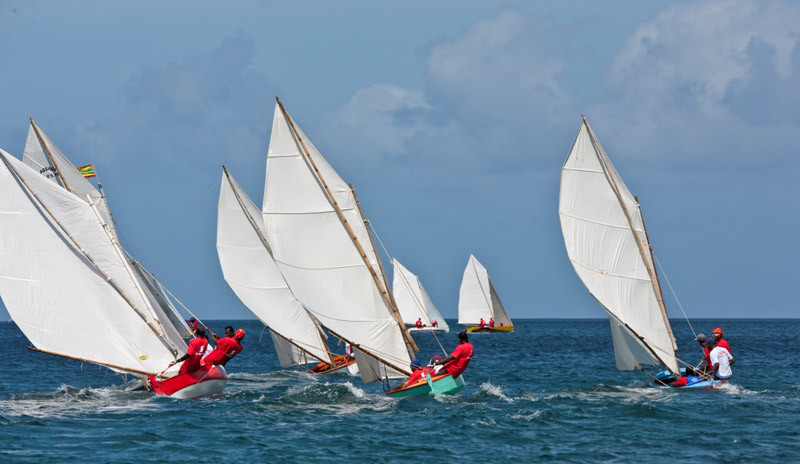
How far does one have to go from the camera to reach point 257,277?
48.8 metres

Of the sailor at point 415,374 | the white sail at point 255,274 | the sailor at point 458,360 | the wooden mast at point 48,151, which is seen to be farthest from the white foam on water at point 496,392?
the wooden mast at point 48,151

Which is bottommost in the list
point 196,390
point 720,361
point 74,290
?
point 196,390

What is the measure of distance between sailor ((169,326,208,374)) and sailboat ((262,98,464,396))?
4.09 metres

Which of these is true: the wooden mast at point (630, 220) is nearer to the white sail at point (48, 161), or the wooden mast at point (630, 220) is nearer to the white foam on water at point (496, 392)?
the white foam on water at point (496, 392)

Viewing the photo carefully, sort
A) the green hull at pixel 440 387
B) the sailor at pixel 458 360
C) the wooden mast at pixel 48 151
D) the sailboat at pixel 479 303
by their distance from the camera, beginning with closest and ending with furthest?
the sailor at pixel 458 360 < the green hull at pixel 440 387 < the wooden mast at pixel 48 151 < the sailboat at pixel 479 303

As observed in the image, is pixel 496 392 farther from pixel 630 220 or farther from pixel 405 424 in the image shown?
pixel 405 424

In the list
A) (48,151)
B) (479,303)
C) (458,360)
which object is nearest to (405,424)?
(458,360)

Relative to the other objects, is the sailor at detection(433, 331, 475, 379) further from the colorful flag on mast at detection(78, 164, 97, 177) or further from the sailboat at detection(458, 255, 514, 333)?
the sailboat at detection(458, 255, 514, 333)

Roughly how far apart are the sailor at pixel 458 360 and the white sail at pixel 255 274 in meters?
15.2

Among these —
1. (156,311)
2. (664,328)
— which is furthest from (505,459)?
(156,311)

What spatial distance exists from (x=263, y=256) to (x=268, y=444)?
2302cm

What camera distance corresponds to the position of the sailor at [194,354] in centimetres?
3425

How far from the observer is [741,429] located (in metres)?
29.0

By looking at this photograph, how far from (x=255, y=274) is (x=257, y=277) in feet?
0.65
